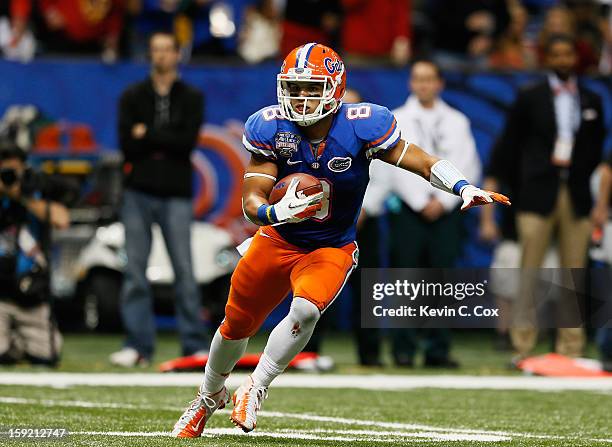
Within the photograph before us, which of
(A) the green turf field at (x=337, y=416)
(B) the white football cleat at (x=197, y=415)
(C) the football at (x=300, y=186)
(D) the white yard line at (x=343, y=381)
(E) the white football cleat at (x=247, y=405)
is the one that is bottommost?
(D) the white yard line at (x=343, y=381)

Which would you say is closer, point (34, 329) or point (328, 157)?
point (328, 157)

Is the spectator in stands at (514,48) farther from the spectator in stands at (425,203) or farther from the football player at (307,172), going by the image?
the football player at (307,172)

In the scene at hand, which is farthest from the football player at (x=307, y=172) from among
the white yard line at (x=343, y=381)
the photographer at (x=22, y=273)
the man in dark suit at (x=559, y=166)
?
the man in dark suit at (x=559, y=166)

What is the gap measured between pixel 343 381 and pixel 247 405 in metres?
3.11

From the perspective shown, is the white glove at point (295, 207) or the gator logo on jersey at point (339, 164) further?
the gator logo on jersey at point (339, 164)

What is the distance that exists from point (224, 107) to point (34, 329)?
3.95 metres

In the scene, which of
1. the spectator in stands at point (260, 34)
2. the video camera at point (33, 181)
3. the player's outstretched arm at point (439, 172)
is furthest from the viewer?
the spectator in stands at point (260, 34)

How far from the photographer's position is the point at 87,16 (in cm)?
1292

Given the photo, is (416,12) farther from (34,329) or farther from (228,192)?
(34,329)

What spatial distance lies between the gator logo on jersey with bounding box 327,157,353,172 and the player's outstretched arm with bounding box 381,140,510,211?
0.52ft

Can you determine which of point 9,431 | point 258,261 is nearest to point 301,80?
point 258,261

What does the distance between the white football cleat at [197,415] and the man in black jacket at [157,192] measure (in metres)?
3.47

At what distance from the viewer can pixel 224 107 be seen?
41.4 feet

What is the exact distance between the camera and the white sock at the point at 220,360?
5.86m
